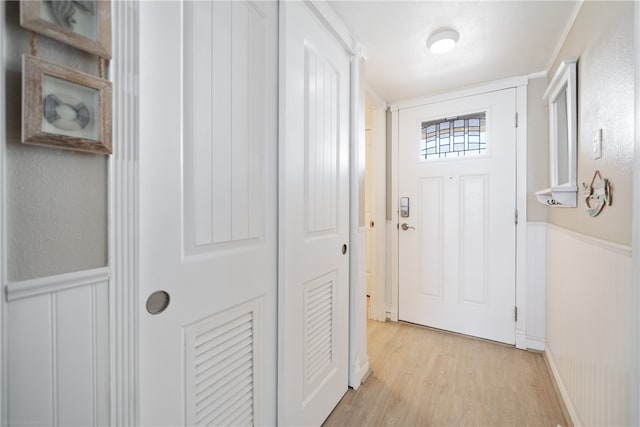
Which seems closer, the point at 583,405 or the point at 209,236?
the point at 209,236

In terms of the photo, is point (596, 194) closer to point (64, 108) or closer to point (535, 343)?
point (535, 343)

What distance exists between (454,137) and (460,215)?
701 millimetres

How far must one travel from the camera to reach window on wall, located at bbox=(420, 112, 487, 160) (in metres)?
2.52

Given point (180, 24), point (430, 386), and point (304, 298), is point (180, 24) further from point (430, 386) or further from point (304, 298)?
point (430, 386)

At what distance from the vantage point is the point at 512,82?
2350 mm

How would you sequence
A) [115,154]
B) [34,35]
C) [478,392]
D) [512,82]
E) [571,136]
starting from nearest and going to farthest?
[34,35]
[115,154]
[571,136]
[478,392]
[512,82]

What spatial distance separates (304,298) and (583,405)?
1.39 metres

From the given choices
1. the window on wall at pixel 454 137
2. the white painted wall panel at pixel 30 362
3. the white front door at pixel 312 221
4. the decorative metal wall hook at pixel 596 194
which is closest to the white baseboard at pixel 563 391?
the decorative metal wall hook at pixel 596 194

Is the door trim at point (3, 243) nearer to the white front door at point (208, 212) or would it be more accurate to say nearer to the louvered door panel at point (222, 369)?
the white front door at point (208, 212)

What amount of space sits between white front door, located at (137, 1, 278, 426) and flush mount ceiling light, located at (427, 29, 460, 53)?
106 centimetres

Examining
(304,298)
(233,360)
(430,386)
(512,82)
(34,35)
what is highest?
(512,82)

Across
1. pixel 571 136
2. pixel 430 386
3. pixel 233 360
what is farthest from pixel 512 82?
pixel 233 360

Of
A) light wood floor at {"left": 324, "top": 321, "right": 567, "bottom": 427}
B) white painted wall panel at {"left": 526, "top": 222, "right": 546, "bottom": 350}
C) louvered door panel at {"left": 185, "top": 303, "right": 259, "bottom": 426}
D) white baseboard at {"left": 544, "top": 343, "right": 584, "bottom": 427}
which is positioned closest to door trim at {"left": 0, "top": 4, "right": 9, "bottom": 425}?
louvered door panel at {"left": 185, "top": 303, "right": 259, "bottom": 426}

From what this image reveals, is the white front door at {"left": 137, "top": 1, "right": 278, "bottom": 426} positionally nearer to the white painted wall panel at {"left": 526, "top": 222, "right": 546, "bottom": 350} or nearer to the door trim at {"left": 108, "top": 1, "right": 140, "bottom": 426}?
the door trim at {"left": 108, "top": 1, "right": 140, "bottom": 426}
